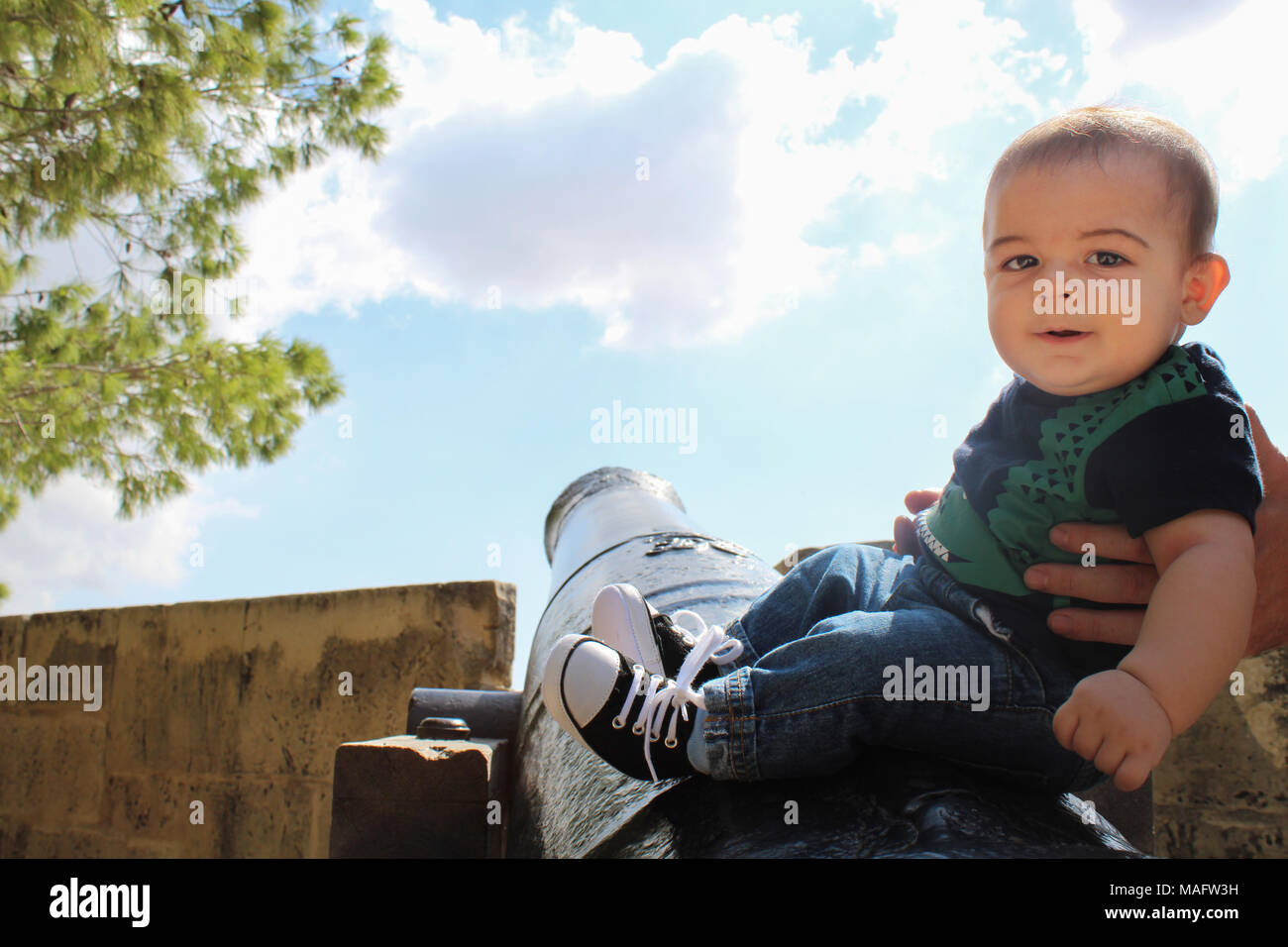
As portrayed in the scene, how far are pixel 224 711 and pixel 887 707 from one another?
424cm

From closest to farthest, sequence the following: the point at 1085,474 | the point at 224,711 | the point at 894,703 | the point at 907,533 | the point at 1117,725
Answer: the point at 1117,725
the point at 894,703
the point at 1085,474
the point at 907,533
the point at 224,711

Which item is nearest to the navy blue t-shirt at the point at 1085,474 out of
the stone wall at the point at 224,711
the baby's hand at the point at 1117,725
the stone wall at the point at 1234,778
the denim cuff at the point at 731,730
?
the baby's hand at the point at 1117,725

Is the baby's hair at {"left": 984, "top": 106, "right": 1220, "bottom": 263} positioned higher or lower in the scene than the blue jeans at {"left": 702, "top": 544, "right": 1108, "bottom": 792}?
higher

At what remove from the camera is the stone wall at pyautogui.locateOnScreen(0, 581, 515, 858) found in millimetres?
4156

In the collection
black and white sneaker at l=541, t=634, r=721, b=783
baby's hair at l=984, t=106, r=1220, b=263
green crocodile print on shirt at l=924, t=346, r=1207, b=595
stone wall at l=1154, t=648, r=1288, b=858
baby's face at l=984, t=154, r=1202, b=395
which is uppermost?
baby's hair at l=984, t=106, r=1220, b=263

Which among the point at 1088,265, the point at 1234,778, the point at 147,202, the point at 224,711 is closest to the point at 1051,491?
the point at 1088,265

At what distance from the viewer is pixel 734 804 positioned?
1.06 metres

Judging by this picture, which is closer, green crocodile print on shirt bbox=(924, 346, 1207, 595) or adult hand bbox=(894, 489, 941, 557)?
green crocodile print on shirt bbox=(924, 346, 1207, 595)

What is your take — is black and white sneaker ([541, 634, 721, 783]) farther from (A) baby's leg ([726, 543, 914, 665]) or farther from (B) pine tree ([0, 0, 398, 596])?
(B) pine tree ([0, 0, 398, 596])

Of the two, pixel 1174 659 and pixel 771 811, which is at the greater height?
pixel 1174 659

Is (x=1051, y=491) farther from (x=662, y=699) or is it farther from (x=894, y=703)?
(x=662, y=699)

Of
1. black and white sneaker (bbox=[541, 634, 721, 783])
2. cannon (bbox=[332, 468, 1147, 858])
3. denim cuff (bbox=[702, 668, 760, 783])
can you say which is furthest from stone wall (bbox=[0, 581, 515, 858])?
denim cuff (bbox=[702, 668, 760, 783])

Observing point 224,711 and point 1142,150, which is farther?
point 224,711

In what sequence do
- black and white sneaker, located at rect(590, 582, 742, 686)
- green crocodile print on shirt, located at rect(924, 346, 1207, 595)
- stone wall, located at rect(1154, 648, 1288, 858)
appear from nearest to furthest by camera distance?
green crocodile print on shirt, located at rect(924, 346, 1207, 595), black and white sneaker, located at rect(590, 582, 742, 686), stone wall, located at rect(1154, 648, 1288, 858)
